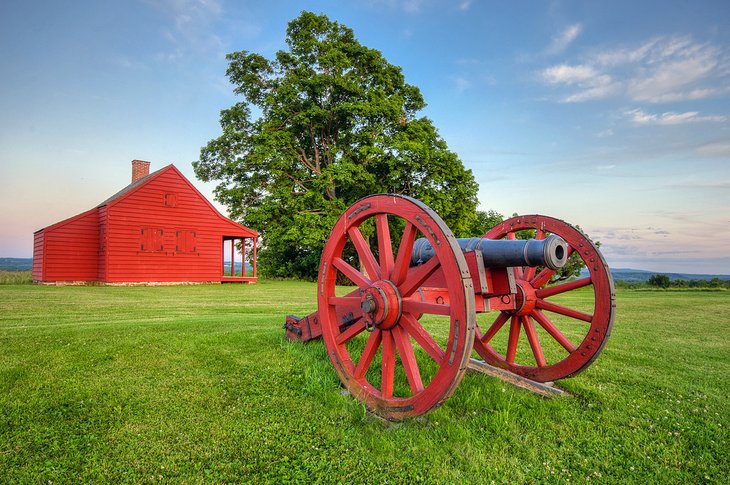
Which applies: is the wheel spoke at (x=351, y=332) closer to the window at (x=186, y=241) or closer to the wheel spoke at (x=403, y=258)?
the wheel spoke at (x=403, y=258)

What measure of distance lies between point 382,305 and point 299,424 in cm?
127

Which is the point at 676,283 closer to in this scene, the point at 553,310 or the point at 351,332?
the point at 553,310

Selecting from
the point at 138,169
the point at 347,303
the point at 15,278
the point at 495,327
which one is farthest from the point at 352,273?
the point at 138,169

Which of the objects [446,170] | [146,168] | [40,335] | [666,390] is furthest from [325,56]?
[666,390]

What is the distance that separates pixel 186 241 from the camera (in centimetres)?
2541


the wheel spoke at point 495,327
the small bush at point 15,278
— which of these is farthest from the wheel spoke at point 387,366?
the small bush at point 15,278

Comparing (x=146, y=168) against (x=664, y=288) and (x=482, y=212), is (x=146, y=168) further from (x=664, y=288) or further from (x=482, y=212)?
(x=664, y=288)

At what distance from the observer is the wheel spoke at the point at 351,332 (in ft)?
14.5

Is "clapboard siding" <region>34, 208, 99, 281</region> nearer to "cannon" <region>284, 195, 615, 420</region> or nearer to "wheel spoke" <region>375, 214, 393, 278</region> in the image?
"cannon" <region>284, 195, 615, 420</region>

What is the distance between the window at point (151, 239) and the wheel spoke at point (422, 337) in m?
23.5

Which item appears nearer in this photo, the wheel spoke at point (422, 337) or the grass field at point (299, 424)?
the grass field at point (299, 424)

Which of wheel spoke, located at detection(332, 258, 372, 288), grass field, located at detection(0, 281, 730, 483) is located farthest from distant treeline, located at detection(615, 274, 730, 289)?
wheel spoke, located at detection(332, 258, 372, 288)

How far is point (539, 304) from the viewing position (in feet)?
17.3

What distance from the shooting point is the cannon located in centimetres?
337
